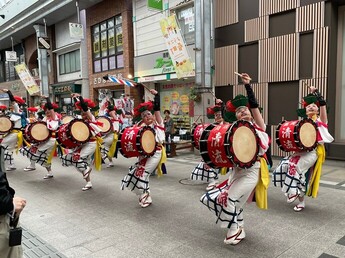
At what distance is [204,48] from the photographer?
8.73m

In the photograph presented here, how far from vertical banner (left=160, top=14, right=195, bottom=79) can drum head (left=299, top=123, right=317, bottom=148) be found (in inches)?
195

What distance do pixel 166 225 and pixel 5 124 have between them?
215 inches

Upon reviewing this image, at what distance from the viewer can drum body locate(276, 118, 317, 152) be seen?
409 centimetres

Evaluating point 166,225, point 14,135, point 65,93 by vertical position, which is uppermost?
point 65,93

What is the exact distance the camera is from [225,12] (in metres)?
9.69

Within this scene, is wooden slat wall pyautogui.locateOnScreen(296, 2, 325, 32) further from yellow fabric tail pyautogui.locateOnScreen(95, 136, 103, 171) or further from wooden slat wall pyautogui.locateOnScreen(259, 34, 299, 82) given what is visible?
yellow fabric tail pyautogui.locateOnScreen(95, 136, 103, 171)

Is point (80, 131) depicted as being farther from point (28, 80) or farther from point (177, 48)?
point (28, 80)

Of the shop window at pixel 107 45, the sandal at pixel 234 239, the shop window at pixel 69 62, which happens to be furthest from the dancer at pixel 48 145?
the shop window at pixel 69 62

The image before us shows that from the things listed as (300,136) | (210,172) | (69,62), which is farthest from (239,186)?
(69,62)

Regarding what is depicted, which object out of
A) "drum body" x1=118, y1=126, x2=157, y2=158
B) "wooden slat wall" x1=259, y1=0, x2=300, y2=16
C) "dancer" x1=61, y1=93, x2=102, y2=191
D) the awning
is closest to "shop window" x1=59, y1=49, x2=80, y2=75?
the awning

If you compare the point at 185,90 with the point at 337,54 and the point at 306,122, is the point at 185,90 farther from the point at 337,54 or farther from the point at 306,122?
the point at 306,122

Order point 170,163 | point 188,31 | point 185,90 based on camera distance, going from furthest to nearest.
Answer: point 185,90 < point 188,31 < point 170,163

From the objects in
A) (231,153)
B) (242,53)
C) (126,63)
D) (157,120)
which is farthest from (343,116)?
(126,63)

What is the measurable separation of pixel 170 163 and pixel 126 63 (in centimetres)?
672
